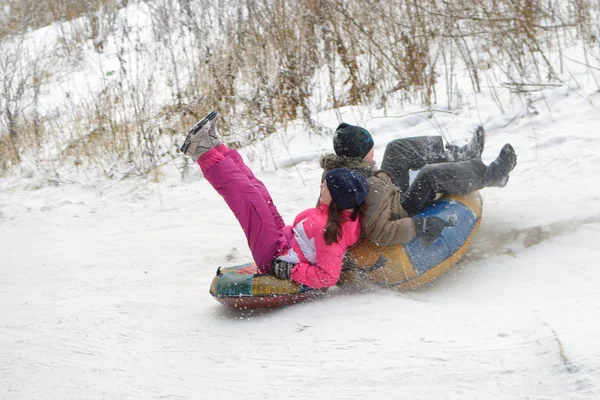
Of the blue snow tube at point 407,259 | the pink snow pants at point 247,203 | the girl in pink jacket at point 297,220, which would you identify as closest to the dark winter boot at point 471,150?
the blue snow tube at point 407,259

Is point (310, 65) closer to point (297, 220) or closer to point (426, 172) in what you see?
point (426, 172)

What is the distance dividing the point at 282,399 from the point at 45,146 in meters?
4.93

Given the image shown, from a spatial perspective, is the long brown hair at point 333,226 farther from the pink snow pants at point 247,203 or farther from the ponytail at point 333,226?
the pink snow pants at point 247,203

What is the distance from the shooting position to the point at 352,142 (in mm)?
3141

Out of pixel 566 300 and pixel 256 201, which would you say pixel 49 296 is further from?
pixel 566 300

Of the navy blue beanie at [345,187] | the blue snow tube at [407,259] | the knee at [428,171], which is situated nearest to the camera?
the navy blue beanie at [345,187]

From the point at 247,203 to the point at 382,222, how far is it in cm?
67

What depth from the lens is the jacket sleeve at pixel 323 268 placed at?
300 centimetres

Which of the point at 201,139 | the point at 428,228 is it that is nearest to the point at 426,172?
the point at 428,228

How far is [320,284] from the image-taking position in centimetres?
304

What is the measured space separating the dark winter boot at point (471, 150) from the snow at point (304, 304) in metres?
0.40

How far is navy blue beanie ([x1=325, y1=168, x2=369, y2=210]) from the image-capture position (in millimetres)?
2922

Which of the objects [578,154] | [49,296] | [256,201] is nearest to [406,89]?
[578,154]

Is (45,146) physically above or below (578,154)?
above
